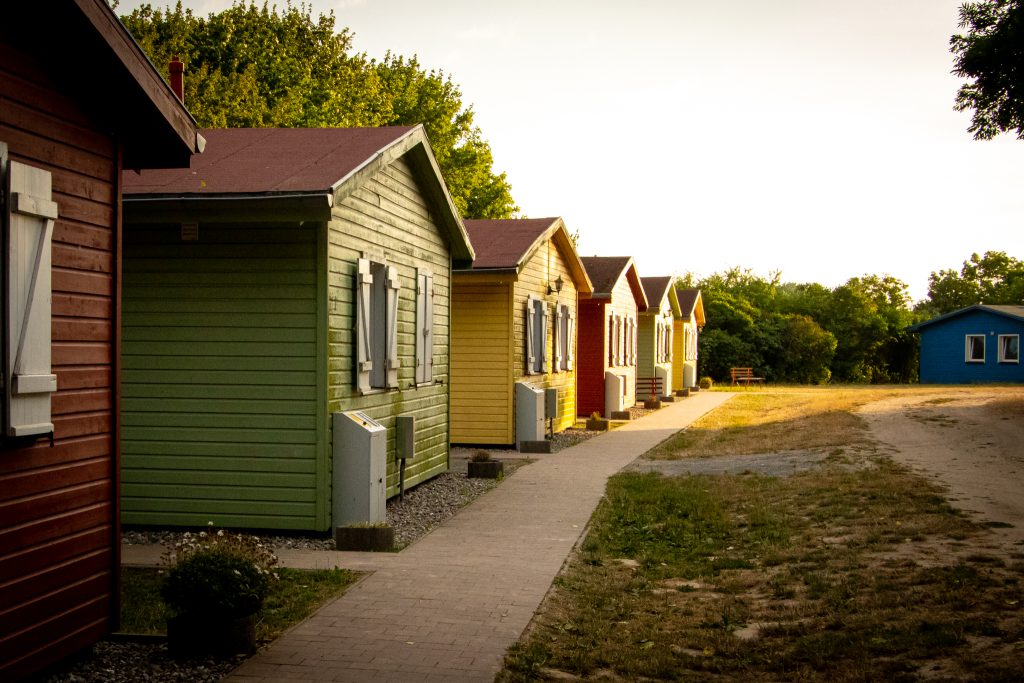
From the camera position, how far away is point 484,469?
579 inches

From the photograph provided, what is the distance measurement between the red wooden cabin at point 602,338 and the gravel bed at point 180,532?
6.47 metres

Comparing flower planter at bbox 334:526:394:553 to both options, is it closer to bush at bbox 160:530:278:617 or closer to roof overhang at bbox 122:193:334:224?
roof overhang at bbox 122:193:334:224

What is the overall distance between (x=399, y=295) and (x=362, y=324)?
1895 mm

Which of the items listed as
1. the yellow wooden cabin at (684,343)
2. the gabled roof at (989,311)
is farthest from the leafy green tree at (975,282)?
the yellow wooden cabin at (684,343)

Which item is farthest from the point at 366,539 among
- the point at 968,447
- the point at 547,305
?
the point at 547,305

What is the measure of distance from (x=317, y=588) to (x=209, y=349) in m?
3.24

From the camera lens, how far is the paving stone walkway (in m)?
6.02

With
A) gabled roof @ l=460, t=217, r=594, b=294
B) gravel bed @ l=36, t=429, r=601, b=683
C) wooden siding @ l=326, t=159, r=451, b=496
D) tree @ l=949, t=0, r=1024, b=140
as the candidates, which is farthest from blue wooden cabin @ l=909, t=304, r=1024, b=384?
wooden siding @ l=326, t=159, r=451, b=496

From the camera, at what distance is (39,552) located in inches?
218

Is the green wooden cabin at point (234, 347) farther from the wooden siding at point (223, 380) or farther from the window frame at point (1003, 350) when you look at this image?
the window frame at point (1003, 350)

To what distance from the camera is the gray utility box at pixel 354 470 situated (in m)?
10.1

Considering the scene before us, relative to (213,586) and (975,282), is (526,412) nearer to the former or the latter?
(213,586)

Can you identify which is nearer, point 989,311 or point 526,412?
point 526,412

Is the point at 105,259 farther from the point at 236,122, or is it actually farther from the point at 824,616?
the point at 236,122
